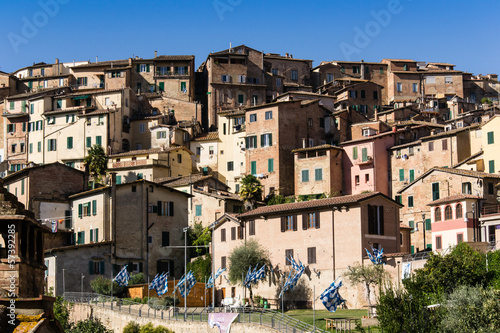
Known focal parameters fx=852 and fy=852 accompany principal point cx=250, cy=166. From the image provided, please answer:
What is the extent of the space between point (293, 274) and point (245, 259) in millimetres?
4209

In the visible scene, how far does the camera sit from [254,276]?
60031 millimetres

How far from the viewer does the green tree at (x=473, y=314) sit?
36812 mm

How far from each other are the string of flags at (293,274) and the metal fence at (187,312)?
174 inches

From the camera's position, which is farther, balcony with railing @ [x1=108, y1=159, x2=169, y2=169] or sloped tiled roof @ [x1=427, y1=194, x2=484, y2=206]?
balcony with railing @ [x1=108, y1=159, x2=169, y2=169]

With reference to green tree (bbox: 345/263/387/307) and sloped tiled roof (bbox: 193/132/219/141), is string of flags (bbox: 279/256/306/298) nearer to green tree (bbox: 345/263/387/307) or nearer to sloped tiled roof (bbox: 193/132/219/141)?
green tree (bbox: 345/263/387/307)

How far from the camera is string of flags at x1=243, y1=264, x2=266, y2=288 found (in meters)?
60.0

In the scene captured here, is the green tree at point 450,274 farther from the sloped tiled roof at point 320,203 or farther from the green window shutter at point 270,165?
the green window shutter at point 270,165

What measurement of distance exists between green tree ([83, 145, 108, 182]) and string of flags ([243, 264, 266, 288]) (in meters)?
33.4

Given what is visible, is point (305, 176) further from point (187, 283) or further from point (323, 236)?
point (187, 283)

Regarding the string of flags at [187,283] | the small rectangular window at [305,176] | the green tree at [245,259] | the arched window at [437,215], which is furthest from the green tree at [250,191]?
the arched window at [437,215]

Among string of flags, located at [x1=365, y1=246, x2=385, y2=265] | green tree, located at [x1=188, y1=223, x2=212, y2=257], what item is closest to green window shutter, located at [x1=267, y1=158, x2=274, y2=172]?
green tree, located at [x1=188, y1=223, x2=212, y2=257]

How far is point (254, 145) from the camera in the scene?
89.4 metres

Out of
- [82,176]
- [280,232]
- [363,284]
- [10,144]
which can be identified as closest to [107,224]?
[82,176]

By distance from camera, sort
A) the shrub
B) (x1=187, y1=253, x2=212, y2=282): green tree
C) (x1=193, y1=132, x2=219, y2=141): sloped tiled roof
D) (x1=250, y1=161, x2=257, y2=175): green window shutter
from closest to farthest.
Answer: the shrub → (x1=187, y1=253, x2=212, y2=282): green tree → (x1=250, y1=161, x2=257, y2=175): green window shutter → (x1=193, y1=132, x2=219, y2=141): sloped tiled roof
